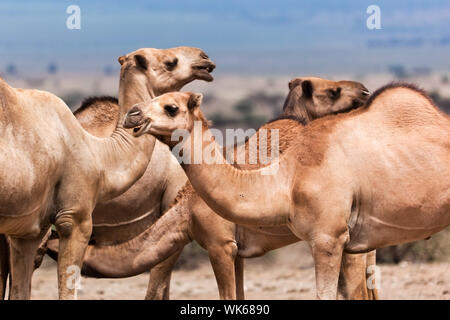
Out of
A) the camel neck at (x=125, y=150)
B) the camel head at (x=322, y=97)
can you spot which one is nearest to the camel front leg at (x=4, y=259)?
the camel neck at (x=125, y=150)

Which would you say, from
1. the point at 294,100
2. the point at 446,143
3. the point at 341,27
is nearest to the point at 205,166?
the point at 446,143

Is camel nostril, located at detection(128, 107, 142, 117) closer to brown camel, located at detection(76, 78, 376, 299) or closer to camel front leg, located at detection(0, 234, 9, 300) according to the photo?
brown camel, located at detection(76, 78, 376, 299)

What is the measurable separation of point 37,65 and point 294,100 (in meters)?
107

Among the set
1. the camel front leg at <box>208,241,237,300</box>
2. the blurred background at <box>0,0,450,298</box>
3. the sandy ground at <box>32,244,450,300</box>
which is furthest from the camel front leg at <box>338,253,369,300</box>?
the blurred background at <box>0,0,450,298</box>

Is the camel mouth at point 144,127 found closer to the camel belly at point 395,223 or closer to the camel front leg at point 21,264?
the camel front leg at point 21,264

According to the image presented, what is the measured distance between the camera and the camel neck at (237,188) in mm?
9570

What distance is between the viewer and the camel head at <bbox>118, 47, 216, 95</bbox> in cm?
1128

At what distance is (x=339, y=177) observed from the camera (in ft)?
32.0

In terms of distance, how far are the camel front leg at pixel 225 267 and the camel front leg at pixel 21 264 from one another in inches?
67.5

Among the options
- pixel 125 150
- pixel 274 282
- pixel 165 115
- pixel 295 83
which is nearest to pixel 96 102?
pixel 125 150

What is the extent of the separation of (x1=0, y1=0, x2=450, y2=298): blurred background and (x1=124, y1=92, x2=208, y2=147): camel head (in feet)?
198

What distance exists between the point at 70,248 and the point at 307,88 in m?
3.46

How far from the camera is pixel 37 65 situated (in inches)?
4609

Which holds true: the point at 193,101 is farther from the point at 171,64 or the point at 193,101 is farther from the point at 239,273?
the point at 239,273
